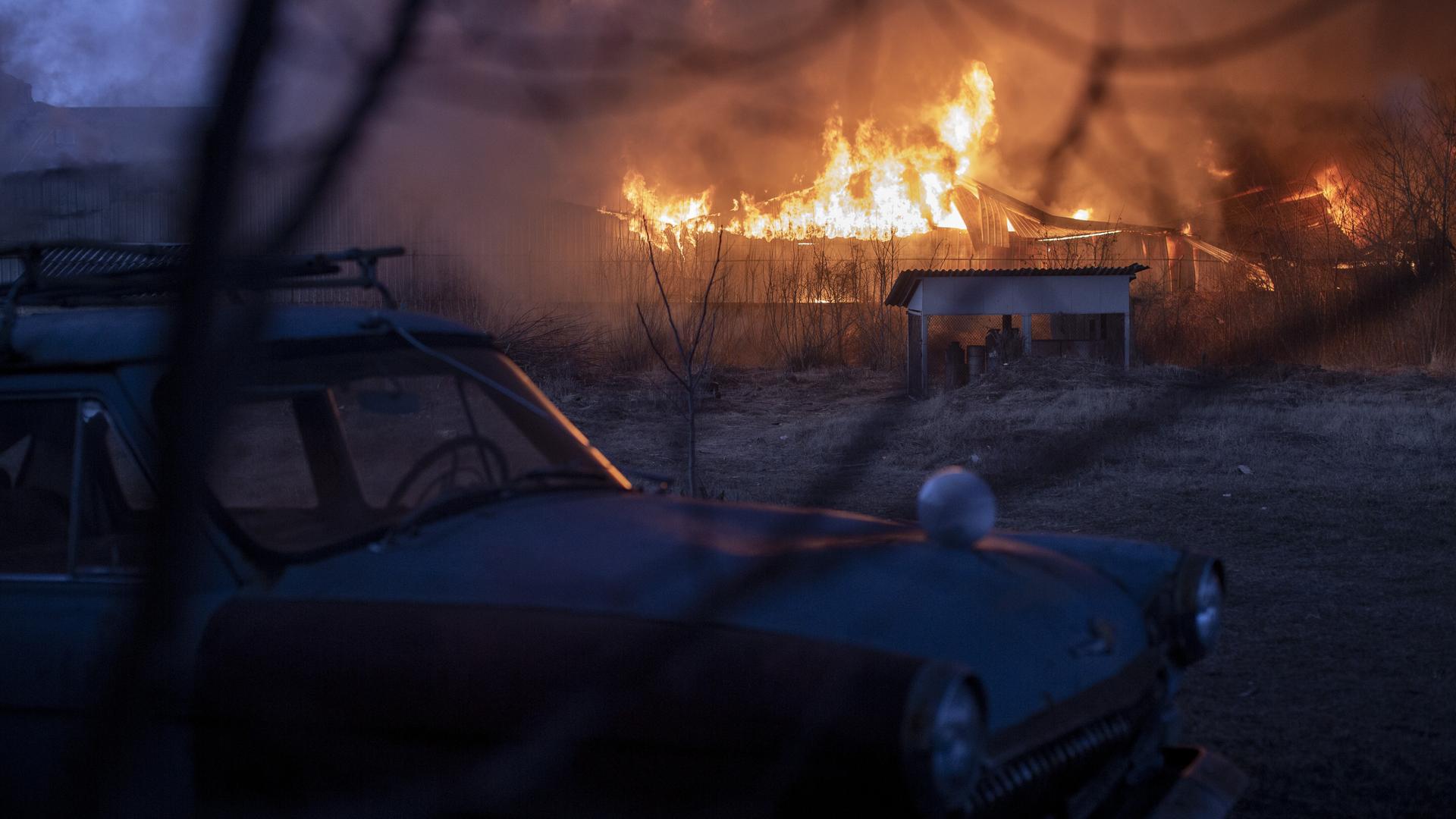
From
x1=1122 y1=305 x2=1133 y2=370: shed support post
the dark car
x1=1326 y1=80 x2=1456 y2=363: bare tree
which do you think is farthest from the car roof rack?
x1=1122 y1=305 x2=1133 y2=370: shed support post

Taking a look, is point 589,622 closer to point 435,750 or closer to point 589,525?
point 435,750

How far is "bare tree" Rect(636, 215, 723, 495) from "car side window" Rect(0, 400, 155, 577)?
1.95 m

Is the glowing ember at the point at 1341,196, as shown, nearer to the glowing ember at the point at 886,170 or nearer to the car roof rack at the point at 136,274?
the glowing ember at the point at 886,170

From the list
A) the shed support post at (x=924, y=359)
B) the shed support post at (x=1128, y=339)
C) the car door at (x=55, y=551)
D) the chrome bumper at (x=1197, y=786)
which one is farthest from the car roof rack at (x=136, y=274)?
the shed support post at (x=1128, y=339)

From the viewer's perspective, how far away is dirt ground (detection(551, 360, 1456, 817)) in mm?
3947

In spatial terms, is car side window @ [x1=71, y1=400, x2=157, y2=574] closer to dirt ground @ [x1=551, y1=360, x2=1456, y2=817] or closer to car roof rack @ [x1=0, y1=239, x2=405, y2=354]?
car roof rack @ [x1=0, y1=239, x2=405, y2=354]

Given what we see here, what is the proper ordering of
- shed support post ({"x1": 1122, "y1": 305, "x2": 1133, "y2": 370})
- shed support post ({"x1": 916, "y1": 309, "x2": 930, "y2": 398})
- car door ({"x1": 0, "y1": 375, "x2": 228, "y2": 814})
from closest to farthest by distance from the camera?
car door ({"x1": 0, "y1": 375, "x2": 228, "y2": 814}) → shed support post ({"x1": 916, "y1": 309, "x2": 930, "y2": 398}) → shed support post ({"x1": 1122, "y1": 305, "x2": 1133, "y2": 370})

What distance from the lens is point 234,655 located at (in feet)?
7.52

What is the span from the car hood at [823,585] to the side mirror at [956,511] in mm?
38

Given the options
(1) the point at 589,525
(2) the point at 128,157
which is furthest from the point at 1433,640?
(2) the point at 128,157

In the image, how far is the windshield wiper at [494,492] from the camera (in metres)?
2.69

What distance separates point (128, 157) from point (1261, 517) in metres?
9.46

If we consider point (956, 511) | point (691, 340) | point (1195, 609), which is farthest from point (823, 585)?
point (691, 340)

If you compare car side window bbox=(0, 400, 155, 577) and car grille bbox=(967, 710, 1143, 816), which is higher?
car side window bbox=(0, 400, 155, 577)
